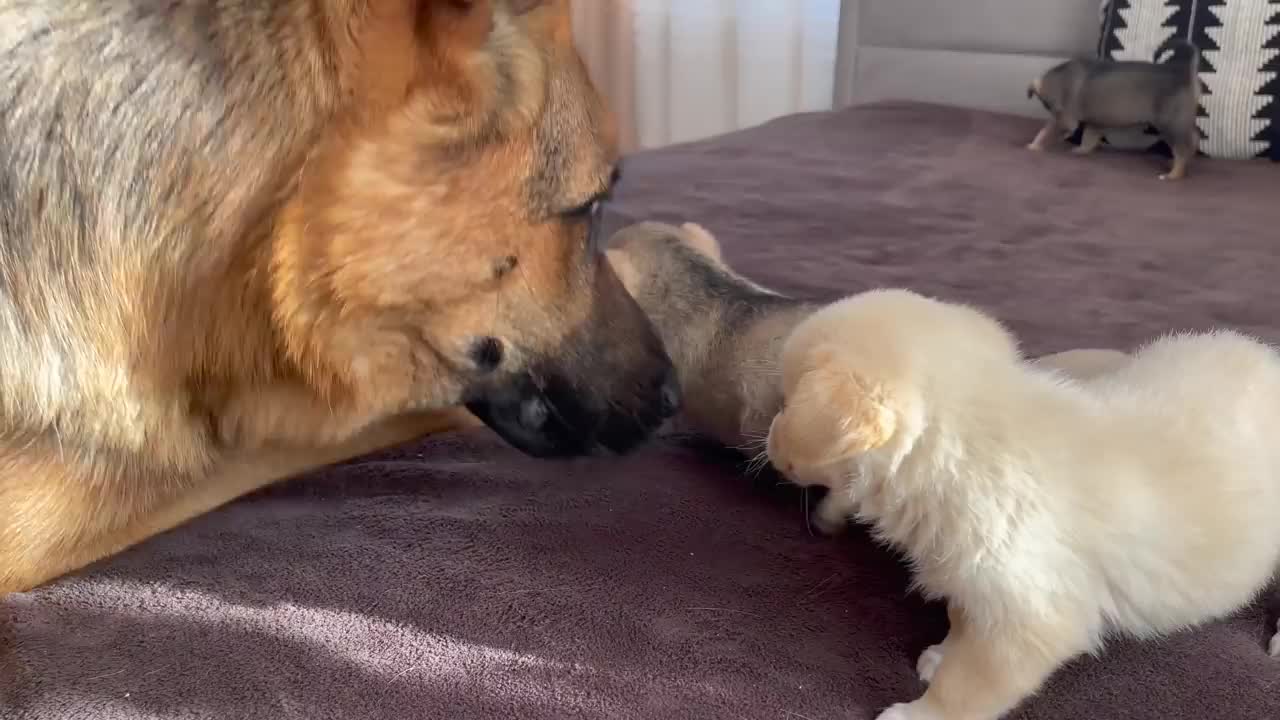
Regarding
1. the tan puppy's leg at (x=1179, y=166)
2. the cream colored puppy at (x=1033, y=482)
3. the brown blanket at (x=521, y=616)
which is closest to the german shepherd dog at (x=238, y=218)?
the brown blanket at (x=521, y=616)

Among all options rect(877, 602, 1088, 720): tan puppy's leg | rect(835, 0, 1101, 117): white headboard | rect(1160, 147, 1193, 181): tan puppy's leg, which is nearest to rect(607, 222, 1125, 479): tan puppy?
rect(877, 602, 1088, 720): tan puppy's leg

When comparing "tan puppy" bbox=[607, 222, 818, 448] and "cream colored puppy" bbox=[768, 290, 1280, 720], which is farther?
"tan puppy" bbox=[607, 222, 818, 448]

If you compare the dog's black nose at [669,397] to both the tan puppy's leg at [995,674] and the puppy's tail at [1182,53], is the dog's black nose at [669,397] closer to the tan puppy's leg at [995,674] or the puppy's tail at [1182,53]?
the tan puppy's leg at [995,674]

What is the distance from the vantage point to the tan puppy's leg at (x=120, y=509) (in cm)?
90

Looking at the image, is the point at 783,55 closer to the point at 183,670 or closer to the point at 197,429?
the point at 197,429

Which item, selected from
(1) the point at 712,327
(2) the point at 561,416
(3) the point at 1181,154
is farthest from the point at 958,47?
(2) the point at 561,416

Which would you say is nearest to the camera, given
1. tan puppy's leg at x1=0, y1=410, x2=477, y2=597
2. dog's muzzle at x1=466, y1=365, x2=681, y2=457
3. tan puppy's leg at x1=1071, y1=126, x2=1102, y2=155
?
tan puppy's leg at x1=0, y1=410, x2=477, y2=597

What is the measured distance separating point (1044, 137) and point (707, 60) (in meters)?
1.52

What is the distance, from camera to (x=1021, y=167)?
2.31 metres

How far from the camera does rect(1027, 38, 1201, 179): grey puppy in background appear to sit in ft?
7.28

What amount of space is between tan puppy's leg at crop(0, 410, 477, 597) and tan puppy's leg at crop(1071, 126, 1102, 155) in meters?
1.88

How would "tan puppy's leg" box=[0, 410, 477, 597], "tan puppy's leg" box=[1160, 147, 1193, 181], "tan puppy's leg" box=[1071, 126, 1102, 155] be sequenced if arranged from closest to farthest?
"tan puppy's leg" box=[0, 410, 477, 597], "tan puppy's leg" box=[1160, 147, 1193, 181], "tan puppy's leg" box=[1071, 126, 1102, 155]

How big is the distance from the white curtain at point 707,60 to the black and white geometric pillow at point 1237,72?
1.32 metres

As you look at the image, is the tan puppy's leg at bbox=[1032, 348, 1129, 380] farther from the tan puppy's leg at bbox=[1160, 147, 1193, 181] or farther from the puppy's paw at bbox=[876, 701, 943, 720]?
the tan puppy's leg at bbox=[1160, 147, 1193, 181]
